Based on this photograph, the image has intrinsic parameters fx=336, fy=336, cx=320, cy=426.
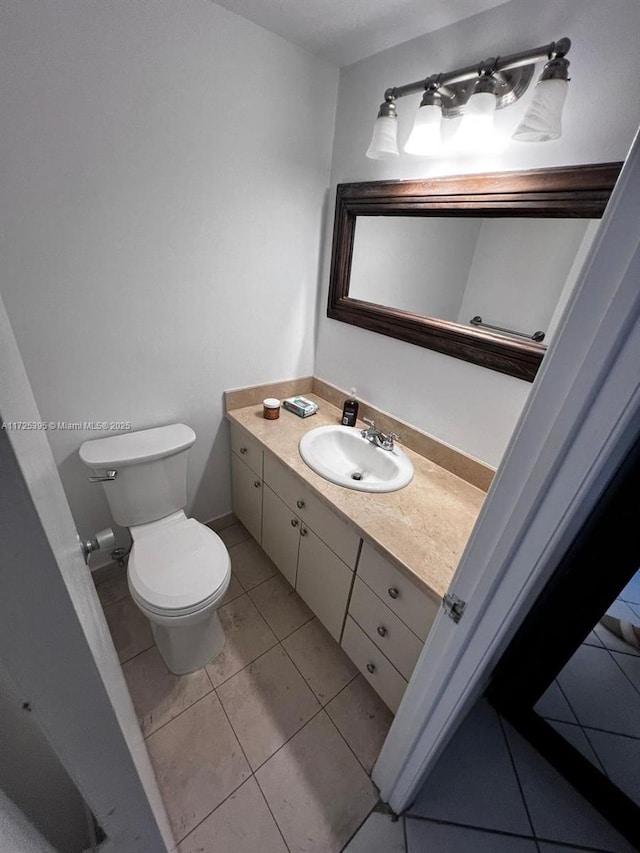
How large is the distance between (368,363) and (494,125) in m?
0.90

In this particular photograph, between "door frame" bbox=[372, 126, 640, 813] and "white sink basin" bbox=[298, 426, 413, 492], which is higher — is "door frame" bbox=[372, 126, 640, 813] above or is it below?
above

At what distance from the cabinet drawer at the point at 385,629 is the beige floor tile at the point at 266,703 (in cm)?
39

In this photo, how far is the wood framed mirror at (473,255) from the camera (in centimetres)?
97

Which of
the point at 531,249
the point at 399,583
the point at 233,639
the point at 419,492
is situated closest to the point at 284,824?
the point at 233,639

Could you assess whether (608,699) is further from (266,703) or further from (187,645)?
(187,645)

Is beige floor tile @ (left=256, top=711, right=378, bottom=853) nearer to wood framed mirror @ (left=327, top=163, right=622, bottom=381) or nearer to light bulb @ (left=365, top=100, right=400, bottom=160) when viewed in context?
wood framed mirror @ (left=327, top=163, right=622, bottom=381)

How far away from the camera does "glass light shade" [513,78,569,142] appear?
829 millimetres

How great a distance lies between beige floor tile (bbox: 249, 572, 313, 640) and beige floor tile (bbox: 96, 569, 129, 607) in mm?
620

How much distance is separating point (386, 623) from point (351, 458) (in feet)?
2.25

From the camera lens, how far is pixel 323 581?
138cm

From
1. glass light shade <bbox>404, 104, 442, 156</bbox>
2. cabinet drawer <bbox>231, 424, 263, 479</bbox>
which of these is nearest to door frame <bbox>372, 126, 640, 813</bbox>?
glass light shade <bbox>404, 104, 442, 156</bbox>

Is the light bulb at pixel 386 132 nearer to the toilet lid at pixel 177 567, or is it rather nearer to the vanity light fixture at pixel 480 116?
the vanity light fixture at pixel 480 116

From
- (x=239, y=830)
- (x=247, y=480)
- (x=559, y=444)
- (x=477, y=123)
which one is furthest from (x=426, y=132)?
(x=239, y=830)

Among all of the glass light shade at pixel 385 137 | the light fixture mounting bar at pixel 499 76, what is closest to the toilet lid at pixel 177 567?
the glass light shade at pixel 385 137
